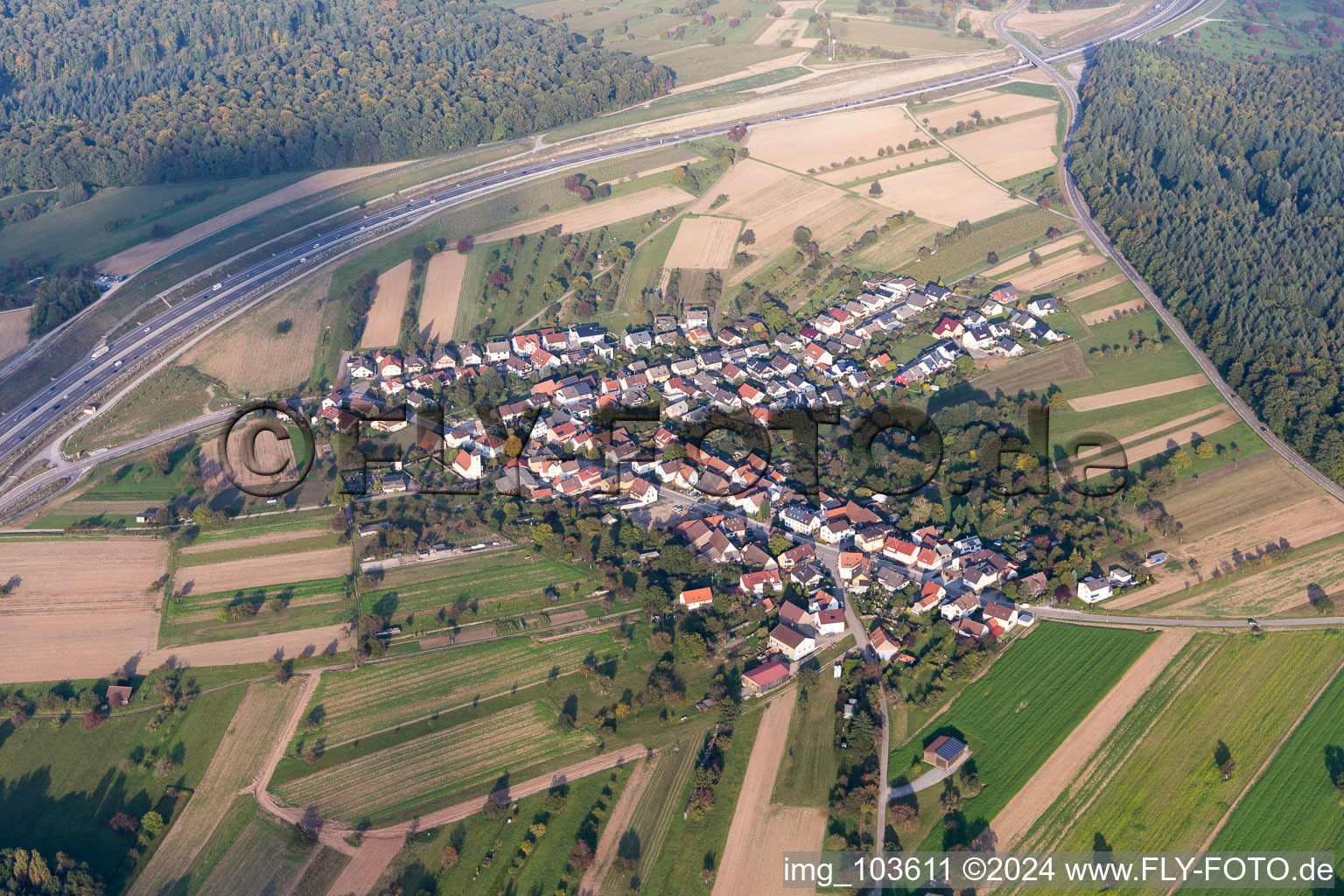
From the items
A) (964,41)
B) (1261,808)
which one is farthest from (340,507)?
(964,41)

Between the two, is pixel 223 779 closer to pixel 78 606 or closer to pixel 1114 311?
pixel 78 606

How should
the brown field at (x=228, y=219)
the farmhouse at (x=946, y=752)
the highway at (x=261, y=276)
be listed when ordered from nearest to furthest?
the farmhouse at (x=946, y=752), the highway at (x=261, y=276), the brown field at (x=228, y=219)

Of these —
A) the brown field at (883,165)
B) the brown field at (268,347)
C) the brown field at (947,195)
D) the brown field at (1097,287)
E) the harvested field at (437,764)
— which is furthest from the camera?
the brown field at (883,165)

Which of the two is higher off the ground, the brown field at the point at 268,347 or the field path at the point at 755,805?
the brown field at the point at 268,347

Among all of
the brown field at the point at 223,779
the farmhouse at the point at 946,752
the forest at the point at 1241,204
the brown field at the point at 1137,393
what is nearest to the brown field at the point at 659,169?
the forest at the point at 1241,204

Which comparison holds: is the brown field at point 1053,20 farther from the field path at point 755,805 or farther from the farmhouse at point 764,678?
the field path at point 755,805

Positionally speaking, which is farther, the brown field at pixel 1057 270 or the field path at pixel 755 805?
the brown field at pixel 1057 270

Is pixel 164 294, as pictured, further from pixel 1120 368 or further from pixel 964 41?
pixel 964 41

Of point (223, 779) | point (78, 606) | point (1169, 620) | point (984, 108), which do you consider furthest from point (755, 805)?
point (984, 108)

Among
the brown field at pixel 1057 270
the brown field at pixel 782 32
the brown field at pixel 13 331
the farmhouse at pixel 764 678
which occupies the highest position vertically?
the brown field at pixel 13 331
